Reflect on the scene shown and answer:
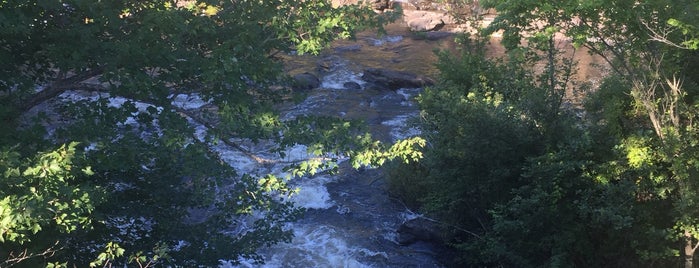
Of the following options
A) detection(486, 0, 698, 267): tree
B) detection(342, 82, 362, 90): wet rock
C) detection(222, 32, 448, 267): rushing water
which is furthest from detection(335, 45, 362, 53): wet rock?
detection(486, 0, 698, 267): tree

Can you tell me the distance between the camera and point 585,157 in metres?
10.2

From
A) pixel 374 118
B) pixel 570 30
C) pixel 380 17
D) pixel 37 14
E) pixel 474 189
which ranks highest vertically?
pixel 37 14

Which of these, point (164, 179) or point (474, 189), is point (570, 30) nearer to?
point (474, 189)

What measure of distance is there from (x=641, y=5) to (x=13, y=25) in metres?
8.37

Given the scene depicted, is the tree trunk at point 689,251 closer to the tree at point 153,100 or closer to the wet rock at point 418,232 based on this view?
the tree at point 153,100

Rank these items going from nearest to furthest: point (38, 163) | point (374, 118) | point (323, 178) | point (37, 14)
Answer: point (38, 163) < point (37, 14) < point (323, 178) < point (374, 118)

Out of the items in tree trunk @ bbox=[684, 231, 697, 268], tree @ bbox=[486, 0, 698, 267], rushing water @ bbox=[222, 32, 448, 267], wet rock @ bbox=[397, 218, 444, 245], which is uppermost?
tree @ bbox=[486, 0, 698, 267]

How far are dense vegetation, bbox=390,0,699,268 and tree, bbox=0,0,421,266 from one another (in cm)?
363

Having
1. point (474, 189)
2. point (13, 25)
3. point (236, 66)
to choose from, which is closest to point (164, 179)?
point (236, 66)

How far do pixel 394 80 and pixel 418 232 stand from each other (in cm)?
1200

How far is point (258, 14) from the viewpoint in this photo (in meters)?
8.08

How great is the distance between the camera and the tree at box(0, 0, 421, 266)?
22.5 feet

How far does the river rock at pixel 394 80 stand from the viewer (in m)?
24.2

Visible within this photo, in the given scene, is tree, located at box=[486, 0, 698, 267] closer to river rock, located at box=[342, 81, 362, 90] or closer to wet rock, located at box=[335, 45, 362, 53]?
river rock, located at box=[342, 81, 362, 90]
